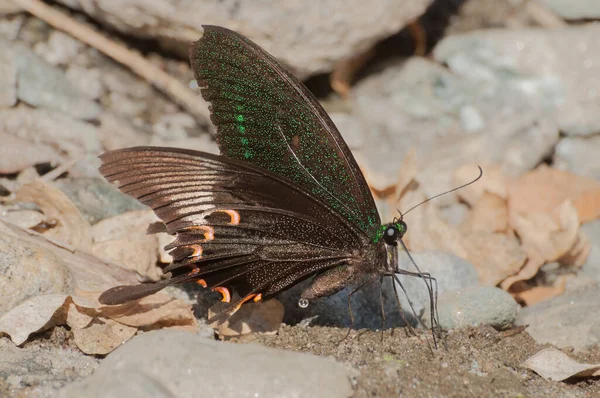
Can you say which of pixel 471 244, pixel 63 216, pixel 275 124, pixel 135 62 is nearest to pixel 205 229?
pixel 275 124

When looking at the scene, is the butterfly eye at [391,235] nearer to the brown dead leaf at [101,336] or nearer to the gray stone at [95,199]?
the brown dead leaf at [101,336]

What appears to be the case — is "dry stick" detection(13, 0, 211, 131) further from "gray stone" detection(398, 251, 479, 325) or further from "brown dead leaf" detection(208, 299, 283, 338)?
"brown dead leaf" detection(208, 299, 283, 338)

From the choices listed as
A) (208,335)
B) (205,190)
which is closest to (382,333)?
(208,335)

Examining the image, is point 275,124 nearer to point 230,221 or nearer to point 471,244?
point 230,221

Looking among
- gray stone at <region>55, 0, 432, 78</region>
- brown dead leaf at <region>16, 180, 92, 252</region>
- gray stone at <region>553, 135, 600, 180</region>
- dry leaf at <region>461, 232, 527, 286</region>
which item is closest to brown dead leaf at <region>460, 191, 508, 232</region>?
dry leaf at <region>461, 232, 527, 286</region>

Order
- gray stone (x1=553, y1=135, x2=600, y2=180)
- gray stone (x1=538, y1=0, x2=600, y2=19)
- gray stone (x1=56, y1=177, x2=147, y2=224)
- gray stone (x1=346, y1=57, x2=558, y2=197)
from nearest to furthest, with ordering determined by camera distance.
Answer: gray stone (x1=56, y1=177, x2=147, y2=224)
gray stone (x1=346, y1=57, x2=558, y2=197)
gray stone (x1=553, y1=135, x2=600, y2=180)
gray stone (x1=538, y1=0, x2=600, y2=19)

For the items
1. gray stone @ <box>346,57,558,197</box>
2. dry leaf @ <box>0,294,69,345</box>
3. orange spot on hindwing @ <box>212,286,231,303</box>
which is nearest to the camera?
dry leaf @ <box>0,294,69,345</box>
